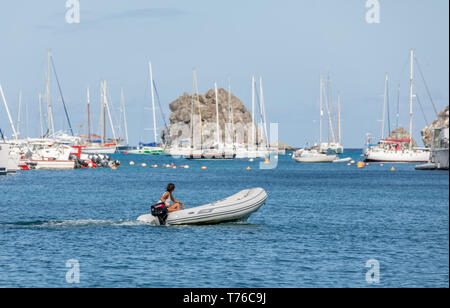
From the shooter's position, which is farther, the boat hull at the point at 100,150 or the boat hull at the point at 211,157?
the boat hull at the point at 100,150

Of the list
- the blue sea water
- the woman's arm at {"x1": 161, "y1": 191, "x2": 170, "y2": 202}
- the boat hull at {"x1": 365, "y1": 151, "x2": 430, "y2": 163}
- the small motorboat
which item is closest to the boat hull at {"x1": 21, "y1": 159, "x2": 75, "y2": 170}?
the blue sea water

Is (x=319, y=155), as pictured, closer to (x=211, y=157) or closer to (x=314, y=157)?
(x=314, y=157)

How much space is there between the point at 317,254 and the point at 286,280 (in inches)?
179

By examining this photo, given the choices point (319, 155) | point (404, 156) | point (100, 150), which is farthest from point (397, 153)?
point (100, 150)

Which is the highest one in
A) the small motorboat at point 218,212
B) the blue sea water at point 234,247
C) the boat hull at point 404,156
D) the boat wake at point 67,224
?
the boat hull at point 404,156

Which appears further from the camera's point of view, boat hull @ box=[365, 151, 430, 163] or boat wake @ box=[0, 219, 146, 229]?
boat hull @ box=[365, 151, 430, 163]

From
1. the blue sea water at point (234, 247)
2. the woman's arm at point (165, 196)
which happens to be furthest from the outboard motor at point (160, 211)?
the blue sea water at point (234, 247)

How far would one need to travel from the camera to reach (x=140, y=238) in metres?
27.7

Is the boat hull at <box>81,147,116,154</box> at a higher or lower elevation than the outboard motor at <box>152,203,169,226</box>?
higher

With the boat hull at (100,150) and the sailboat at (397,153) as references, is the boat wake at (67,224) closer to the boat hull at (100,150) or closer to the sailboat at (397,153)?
the sailboat at (397,153)

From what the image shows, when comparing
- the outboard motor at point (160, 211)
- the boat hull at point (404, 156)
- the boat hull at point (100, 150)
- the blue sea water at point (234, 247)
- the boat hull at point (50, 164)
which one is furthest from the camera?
the boat hull at point (100, 150)

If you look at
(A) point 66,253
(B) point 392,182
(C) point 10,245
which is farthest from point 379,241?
(B) point 392,182

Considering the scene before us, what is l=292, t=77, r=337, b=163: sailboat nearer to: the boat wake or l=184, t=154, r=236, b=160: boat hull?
l=184, t=154, r=236, b=160: boat hull
